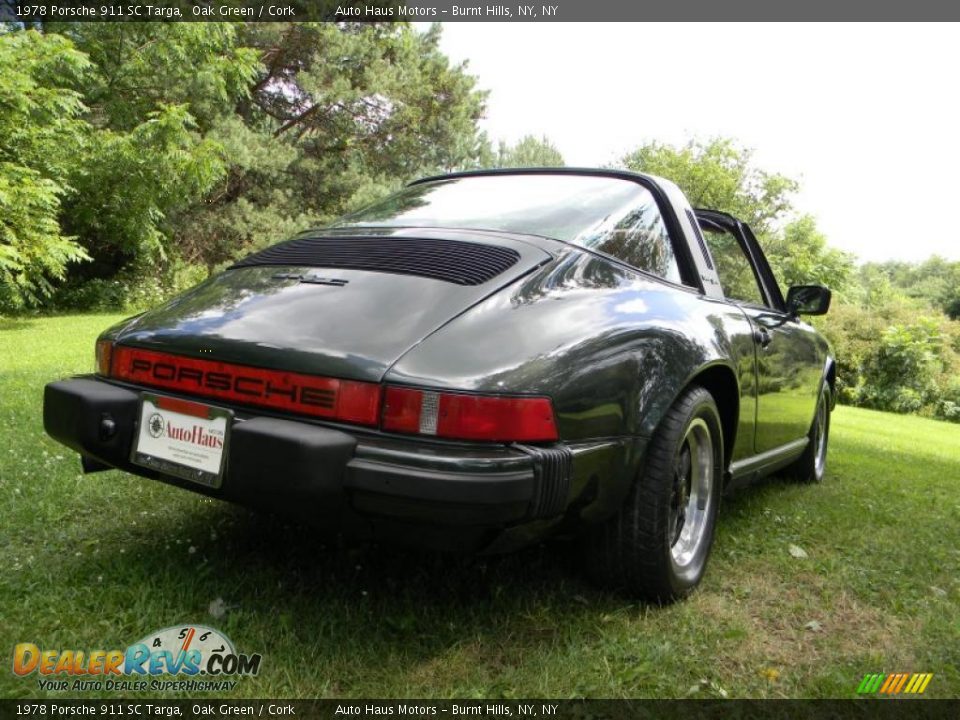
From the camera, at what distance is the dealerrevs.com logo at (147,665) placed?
5.90 feet

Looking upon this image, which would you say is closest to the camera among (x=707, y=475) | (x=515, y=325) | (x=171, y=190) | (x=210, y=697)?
(x=210, y=697)

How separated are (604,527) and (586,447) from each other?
Result: 484mm

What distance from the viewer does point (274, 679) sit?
1.83m

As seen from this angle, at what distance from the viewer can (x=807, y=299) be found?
383 cm

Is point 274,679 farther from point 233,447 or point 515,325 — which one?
point 515,325

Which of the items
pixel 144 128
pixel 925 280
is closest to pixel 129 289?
pixel 144 128

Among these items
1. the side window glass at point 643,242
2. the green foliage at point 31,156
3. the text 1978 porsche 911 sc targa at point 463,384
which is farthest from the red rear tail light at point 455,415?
the green foliage at point 31,156

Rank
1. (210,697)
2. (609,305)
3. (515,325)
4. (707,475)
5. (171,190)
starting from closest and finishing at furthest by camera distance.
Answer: (210,697) < (515,325) < (609,305) < (707,475) < (171,190)

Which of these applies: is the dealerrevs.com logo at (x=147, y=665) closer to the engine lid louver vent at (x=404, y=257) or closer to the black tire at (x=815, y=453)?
the engine lid louver vent at (x=404, y=257)

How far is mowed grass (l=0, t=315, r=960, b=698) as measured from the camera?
1.95m

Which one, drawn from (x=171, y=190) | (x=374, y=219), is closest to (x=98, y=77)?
(x=171, y=190)

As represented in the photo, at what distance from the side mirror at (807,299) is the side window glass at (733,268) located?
0.15 meters

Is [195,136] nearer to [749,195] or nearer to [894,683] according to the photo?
[894,683]

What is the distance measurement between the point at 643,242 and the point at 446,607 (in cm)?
147
